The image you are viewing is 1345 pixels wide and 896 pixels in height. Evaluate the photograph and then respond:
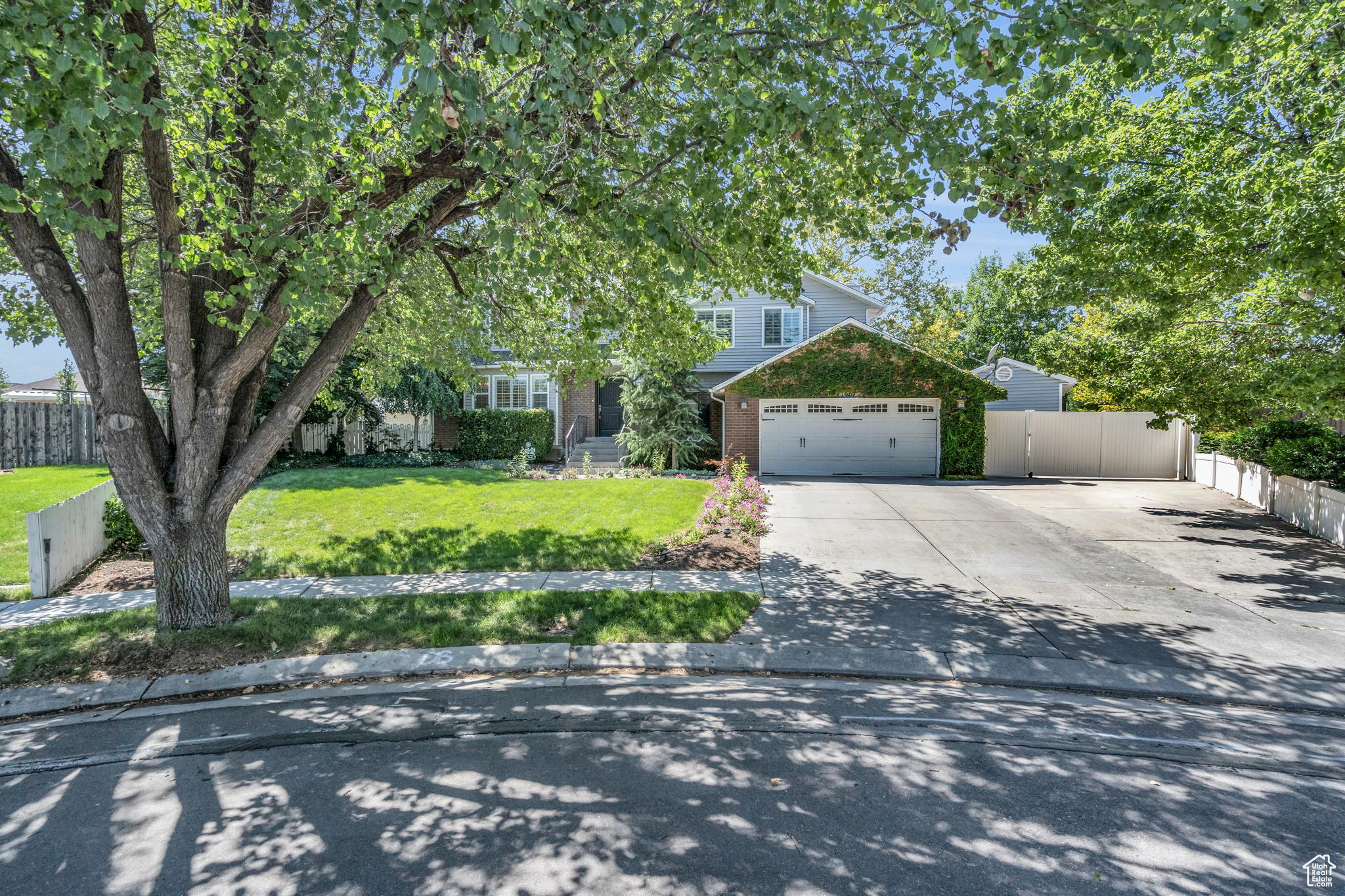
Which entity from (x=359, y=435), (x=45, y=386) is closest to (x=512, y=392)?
(x=359, y=435)

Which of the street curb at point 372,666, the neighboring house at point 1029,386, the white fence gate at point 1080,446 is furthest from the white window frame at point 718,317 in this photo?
the street curb at point 372,666

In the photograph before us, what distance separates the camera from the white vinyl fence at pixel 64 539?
683 centimetres

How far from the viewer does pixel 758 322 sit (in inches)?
822

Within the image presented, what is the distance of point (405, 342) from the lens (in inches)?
361

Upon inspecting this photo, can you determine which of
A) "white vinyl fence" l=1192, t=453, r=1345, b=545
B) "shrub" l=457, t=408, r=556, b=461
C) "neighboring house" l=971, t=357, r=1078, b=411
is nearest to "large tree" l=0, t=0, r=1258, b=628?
"white vinyl fence" l=1192, t=453, r=1345, b=545

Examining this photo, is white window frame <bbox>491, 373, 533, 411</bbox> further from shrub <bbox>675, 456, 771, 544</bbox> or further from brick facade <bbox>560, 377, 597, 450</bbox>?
shrub <bbox>675, 456, 771, 544</bbox>

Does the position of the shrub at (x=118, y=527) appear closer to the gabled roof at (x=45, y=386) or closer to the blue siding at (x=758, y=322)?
the blue siding at (x=758, y=322)

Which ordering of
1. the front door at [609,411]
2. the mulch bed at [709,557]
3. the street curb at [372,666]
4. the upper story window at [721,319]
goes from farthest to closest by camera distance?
1. the front door at [609,411]
2. the upper story window at [721,319]
3. the mulch bed at [709,557]
4. the street curb at [372,666]

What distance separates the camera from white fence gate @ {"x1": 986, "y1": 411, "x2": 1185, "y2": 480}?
18250mm

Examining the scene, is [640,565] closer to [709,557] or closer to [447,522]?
[709,557]

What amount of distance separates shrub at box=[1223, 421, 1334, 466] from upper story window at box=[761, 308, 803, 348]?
11193mm

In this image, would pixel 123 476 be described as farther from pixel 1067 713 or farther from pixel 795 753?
pixel 1067 713

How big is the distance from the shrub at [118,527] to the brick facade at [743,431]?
1312 centimetres

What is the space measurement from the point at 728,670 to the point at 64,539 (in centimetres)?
768
